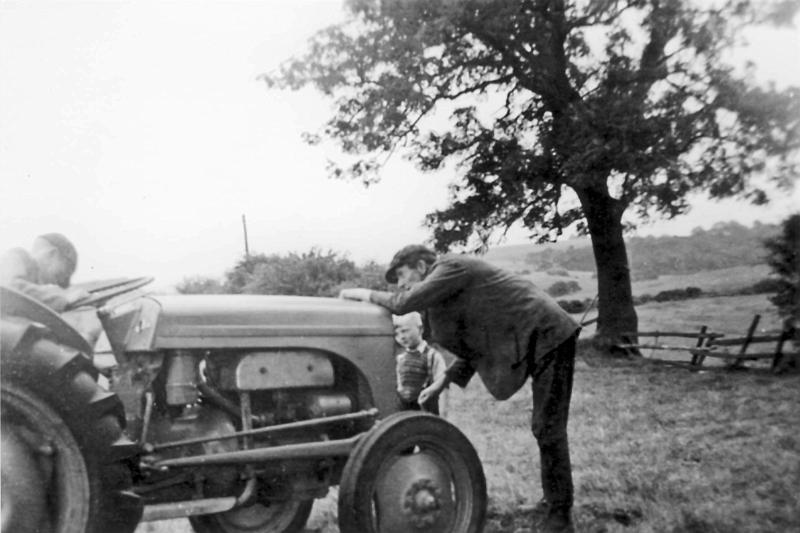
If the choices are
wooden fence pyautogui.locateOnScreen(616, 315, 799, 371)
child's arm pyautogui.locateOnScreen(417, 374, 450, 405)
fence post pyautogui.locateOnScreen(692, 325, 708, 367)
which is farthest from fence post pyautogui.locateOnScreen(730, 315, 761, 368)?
child's arm pyautogui.locateOnScreen(417, 374, 450, 405)

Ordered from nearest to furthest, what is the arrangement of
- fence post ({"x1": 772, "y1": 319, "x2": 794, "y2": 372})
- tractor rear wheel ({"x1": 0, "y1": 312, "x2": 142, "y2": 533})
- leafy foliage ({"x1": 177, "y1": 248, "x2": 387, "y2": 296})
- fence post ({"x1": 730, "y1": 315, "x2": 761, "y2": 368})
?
tractor rear wheel ({"x1": 0, "y1": 312, "x2": 142, "y2": 533}), fence post ({"x1": 772, "y1": 319, "x2": 794, "y2": 372}), fence post ({"x1": 730, "y1": 315, "x2": 761, "y2": 368}), leafy foliage ({"x1": 177, "y1": 248, "x2": 387, "y2": 296})

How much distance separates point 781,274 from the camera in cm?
733

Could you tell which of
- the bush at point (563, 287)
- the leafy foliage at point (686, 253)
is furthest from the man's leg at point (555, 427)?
the bush at point (563, 287)

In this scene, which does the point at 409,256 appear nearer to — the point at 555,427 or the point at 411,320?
the point at 411,320

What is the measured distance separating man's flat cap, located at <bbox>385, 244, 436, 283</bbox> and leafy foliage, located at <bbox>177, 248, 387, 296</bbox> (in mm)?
5092

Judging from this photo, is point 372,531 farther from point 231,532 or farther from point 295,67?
point 295,67

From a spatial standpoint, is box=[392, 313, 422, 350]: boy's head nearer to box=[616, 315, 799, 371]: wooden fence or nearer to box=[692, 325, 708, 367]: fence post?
box=[616, 315, 799, 371]: wooden fence

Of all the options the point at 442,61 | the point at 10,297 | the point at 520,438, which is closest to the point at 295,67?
the point at 442,61

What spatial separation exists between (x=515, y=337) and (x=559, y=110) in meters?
9.72

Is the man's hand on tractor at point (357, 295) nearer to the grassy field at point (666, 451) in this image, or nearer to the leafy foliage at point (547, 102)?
the grassy field at point (666, 451)

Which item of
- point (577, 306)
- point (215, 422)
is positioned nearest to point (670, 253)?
point (577, 306)

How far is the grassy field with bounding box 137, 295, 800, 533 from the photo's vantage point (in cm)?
389

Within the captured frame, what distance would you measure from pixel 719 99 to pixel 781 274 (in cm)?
462

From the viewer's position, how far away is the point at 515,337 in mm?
3865
